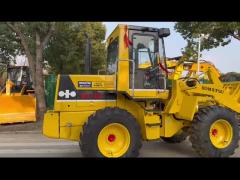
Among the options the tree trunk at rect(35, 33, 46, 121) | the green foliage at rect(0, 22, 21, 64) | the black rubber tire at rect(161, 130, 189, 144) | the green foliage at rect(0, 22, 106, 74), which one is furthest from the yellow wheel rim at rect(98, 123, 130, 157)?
the green foliage at rect(0, 22, 21, 64)

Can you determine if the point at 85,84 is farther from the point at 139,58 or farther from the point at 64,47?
the point at 64,47

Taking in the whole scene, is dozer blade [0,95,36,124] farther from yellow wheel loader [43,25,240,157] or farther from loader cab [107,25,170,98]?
loader cab [107,25,170,98]

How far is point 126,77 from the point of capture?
8562 mm

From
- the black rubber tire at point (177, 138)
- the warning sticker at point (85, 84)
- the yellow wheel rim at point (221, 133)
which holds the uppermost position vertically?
the warning sticker at point (85, 84)

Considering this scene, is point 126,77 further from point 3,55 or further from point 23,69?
point 3,55

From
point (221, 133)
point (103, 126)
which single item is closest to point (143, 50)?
point (103, 126)

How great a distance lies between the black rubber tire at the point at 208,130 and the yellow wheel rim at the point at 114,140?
157 cm

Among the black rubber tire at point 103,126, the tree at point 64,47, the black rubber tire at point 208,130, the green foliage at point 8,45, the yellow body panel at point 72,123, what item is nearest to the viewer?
the black rubber tire at point 103,126

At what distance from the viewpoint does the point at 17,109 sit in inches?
591

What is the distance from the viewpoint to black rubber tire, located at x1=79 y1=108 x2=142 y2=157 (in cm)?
796

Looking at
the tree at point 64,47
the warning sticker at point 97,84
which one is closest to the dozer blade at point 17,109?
the tree at point 64,47

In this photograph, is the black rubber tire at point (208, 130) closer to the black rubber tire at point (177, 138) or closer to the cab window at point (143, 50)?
the black rubber tire at point (177, 138)

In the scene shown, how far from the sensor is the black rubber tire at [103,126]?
7957mm
